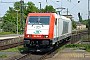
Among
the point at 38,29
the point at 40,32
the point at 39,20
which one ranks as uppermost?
the point at 39,20

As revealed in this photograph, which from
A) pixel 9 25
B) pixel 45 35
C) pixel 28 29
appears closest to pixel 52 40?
pixel 45 35

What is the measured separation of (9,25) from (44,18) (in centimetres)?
6367

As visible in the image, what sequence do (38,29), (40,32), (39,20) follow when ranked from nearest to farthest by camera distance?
(40,32) → (38,29) → (39,20)

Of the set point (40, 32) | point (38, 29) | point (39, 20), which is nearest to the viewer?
point (40, 32)

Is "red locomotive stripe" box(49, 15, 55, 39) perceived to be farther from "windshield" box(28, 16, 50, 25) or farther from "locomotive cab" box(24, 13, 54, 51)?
"windshield" box(28, 16, 50, 25)

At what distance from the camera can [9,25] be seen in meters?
84.1

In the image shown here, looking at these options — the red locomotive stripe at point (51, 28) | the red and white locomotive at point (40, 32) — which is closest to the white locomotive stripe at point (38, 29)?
the red and white locomotive at point (40, 32)

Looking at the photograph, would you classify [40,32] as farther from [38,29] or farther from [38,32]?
[38,29]

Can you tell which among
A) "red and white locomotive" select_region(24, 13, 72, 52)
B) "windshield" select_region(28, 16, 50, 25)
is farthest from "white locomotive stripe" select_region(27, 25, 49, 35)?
"windshield" select_region(28, 16, 50, 25)

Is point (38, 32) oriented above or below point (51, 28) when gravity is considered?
below

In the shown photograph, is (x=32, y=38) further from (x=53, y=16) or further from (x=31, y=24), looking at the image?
(x=53, y=16)

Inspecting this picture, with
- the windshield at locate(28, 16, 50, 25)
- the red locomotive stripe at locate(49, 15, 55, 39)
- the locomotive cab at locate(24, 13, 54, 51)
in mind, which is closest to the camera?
the locomotive cab at locate(24, 13, 54, 51)

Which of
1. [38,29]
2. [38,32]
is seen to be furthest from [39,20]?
[38,32]

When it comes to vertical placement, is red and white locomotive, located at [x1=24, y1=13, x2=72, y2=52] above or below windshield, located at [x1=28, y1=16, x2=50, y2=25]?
below
